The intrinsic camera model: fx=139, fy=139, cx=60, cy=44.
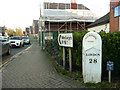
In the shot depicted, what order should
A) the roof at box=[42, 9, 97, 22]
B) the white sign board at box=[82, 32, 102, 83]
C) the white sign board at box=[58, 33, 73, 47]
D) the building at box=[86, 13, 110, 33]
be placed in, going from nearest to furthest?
the white sign board at box=[82, 32, 102, 83] < the white sign board at box=[58, 33, 73, 47] < the building at box=[86, 13, 110, 33] < the roof at box=[42, 9, 97, 22]

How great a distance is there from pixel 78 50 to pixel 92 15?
2623cm

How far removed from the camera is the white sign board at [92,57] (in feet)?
14.8

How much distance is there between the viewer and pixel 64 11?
2905cm

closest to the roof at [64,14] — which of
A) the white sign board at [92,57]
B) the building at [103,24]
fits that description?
the building at [103,24]

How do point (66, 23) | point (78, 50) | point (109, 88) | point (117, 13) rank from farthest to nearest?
1. point (66, 23)
2. point (117, 13)
3. point (78, 50)
4. point (109, 88)

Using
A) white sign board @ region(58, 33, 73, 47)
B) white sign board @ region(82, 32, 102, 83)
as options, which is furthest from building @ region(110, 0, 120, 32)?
white sign board @ region(82, 32, 102, 83)

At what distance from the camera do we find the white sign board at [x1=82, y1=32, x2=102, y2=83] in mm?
4500

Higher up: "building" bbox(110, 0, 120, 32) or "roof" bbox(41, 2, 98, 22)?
"roof" bbox(41, 2, 98, 22)

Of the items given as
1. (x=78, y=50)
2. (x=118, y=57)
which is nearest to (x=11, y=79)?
(x=78, y=50)

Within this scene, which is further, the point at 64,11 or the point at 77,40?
the point at 64,11

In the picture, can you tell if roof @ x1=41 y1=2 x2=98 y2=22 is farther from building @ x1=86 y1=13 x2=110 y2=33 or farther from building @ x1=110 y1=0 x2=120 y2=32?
building @ x1=110 y1=0 x2=120 y2=32

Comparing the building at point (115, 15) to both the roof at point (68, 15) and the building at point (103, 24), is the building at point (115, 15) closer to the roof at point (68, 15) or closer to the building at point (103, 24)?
the building at point (103, 24)

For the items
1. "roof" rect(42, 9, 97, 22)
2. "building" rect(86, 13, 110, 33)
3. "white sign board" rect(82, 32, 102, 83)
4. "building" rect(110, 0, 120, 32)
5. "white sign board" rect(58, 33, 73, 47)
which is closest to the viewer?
"white sign board" rect(82, 32, 102, 83)

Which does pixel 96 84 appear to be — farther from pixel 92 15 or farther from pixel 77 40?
pixel 92 15
